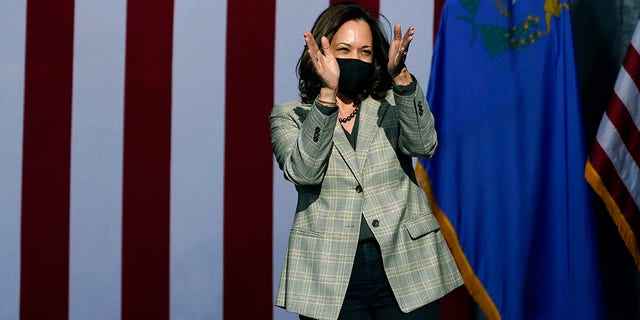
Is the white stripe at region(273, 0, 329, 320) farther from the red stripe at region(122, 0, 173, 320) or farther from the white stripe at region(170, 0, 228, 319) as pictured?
the red stripe at region(122, 0, 173, 320)

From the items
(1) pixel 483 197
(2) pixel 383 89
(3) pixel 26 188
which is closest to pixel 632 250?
(1) pixel 483 197

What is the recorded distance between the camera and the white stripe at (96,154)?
2.95 metres

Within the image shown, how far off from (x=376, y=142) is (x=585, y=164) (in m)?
1.03

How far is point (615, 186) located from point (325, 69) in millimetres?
1192

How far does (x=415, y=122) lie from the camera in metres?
1.73

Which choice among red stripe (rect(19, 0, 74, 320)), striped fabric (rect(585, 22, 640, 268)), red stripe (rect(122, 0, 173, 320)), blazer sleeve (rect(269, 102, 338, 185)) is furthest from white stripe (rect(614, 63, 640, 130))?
red stripe (rect(19, 0, 74, 320))

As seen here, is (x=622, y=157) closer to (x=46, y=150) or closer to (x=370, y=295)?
(x=370, y=295)

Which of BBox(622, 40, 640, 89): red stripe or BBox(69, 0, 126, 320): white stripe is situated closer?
BBox(622, 40, 640, 89): red stripe

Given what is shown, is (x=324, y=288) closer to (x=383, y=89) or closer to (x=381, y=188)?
(x=381, y=188)

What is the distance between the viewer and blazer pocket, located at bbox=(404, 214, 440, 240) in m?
1.75

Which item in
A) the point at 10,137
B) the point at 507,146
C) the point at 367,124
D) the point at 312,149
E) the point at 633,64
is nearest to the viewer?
the point at 312,149

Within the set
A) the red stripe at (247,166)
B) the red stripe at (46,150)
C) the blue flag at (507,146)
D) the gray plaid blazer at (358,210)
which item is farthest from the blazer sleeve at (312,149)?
the red stripe at (46,150)

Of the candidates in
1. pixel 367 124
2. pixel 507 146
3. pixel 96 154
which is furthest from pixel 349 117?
pixel 96 154

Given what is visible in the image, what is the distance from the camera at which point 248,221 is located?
298cm
